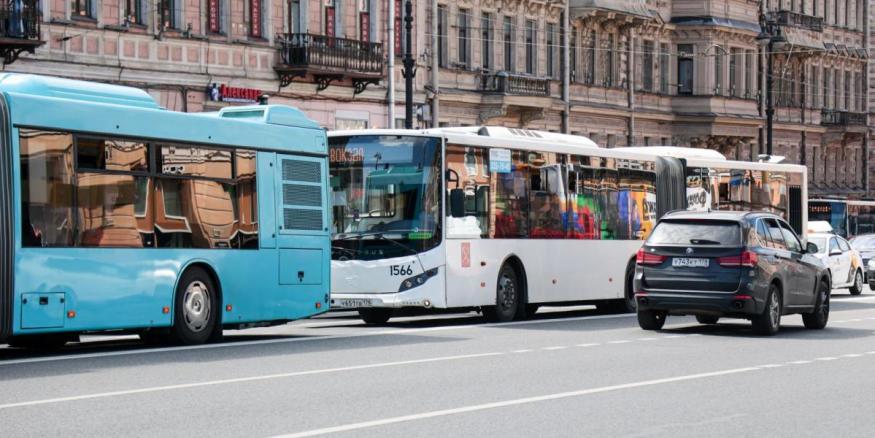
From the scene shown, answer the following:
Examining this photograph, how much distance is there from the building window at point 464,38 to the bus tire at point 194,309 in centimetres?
3523

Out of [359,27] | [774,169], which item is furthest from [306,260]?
[359,27]

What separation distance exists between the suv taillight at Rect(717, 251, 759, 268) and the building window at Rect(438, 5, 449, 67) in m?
31.6

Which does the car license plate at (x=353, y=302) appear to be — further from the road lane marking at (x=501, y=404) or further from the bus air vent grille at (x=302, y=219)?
the road lane marking at (x=501, y=404)

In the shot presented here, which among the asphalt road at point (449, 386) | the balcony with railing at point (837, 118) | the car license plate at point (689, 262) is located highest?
the balcony with railing at point (837, 118)

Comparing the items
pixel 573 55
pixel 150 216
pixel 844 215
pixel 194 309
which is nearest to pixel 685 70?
pixel 844 215

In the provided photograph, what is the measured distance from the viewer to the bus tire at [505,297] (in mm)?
27750

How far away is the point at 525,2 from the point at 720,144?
15497 mm

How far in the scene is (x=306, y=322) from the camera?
29219 millimetres

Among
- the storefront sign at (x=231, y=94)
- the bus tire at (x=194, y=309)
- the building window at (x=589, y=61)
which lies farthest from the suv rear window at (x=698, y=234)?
the building window at (x=589, y=61)

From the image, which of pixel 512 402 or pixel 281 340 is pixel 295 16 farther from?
pixel 512 402

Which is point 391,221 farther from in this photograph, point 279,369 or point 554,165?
point 279,369

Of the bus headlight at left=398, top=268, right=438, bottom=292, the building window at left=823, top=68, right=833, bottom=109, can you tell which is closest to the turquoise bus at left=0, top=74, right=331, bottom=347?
the bus headlight at left=398, top=268, right=438, bottom=292

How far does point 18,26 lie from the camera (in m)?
37.3

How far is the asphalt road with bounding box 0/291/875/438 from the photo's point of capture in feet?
42.0
